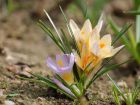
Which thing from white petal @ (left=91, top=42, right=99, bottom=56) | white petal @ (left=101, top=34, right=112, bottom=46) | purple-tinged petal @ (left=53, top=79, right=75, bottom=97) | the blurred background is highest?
the blurred background

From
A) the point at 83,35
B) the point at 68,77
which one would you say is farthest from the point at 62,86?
the point at 83,35

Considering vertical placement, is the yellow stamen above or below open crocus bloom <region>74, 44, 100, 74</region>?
below

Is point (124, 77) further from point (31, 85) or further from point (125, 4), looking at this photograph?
point (125, 4)

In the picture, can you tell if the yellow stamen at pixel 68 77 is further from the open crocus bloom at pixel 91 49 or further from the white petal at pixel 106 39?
the white petal at pixel 106 39

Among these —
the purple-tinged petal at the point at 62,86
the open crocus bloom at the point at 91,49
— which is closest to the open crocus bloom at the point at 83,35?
the open crocus bloom at the point at 91,49

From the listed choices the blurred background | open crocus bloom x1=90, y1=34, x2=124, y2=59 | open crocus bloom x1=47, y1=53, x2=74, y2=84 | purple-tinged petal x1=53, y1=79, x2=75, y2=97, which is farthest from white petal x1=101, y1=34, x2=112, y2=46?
the blurred background

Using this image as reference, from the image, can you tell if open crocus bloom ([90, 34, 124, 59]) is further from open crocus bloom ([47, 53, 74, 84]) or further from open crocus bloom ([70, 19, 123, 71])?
open crocus bloom ([47, 53, 74, 84])

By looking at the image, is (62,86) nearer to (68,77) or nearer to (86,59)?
(68,77)
